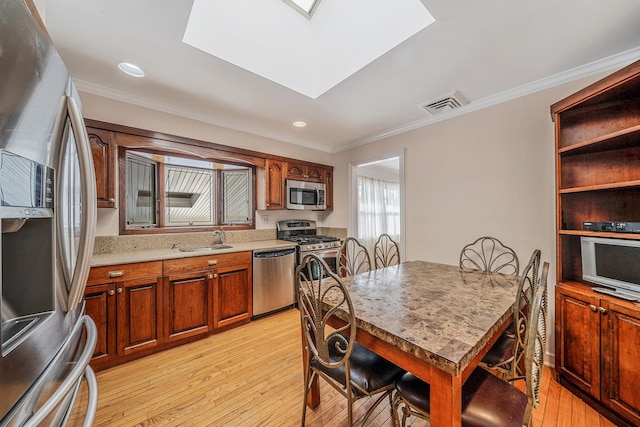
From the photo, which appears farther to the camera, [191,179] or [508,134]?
[191,179]

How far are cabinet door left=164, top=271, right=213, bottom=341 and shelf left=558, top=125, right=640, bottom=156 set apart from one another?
3303 mm

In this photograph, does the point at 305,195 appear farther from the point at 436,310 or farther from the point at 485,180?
the point at 436,310

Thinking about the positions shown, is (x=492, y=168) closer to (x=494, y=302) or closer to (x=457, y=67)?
(x=457, y=67)

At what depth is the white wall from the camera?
7.09 ft

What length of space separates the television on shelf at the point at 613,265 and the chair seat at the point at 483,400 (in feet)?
3.90

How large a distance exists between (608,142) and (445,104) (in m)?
1.29

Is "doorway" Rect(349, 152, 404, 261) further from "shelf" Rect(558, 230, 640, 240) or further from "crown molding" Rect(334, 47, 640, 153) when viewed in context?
"shelf" Rect(558, 230, 640, 240)

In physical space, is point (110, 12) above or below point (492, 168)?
above

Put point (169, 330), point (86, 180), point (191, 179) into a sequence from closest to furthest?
point (86, 180)
point (169, 330)
point (191, 179)

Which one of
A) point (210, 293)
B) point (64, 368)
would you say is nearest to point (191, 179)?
point (210, 293)

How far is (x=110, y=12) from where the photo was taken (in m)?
1.45

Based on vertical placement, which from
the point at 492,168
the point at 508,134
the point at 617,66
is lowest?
the point at 492,168

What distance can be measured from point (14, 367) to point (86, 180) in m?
0.56

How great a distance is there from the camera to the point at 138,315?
7.01 ft
